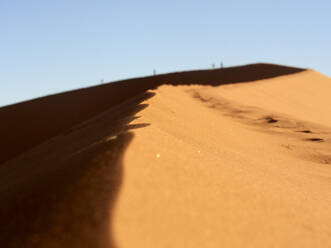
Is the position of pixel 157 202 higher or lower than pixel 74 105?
higher

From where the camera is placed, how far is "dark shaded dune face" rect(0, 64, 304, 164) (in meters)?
9.52

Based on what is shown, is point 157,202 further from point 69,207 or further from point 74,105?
point 74,105

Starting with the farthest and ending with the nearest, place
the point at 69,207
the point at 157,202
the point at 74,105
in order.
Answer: the point at 74,105
the point at 157,202
the point at 69,207

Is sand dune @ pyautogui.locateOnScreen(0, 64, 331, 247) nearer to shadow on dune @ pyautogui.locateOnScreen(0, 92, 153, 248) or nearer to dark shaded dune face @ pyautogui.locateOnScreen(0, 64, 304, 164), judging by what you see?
shadow on dune @ pyautogui.locateOnScreen(0, 92, 153, 248)

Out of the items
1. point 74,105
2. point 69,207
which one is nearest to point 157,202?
point 69,207

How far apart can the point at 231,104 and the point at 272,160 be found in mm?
4025

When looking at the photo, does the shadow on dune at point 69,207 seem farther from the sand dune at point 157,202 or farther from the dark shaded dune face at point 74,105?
the dark shaded dune face at point 74,105

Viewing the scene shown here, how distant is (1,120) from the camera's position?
12180 mm

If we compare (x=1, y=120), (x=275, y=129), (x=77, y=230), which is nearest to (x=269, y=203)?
(x=77, y=230)

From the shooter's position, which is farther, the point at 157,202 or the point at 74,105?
the point at 74,105

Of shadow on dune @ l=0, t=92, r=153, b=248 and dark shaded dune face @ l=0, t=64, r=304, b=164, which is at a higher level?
shadow on dune @ l=0, t=92, r=153, b=248

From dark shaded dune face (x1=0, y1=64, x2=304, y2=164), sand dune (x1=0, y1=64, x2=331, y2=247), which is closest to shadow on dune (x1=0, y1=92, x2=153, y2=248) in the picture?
sand dune (x1=0, y1=64, x2=331, y2=247)

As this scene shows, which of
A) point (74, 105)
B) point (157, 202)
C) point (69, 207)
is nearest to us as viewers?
point (69, 207)

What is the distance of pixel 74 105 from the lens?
12203 mm
